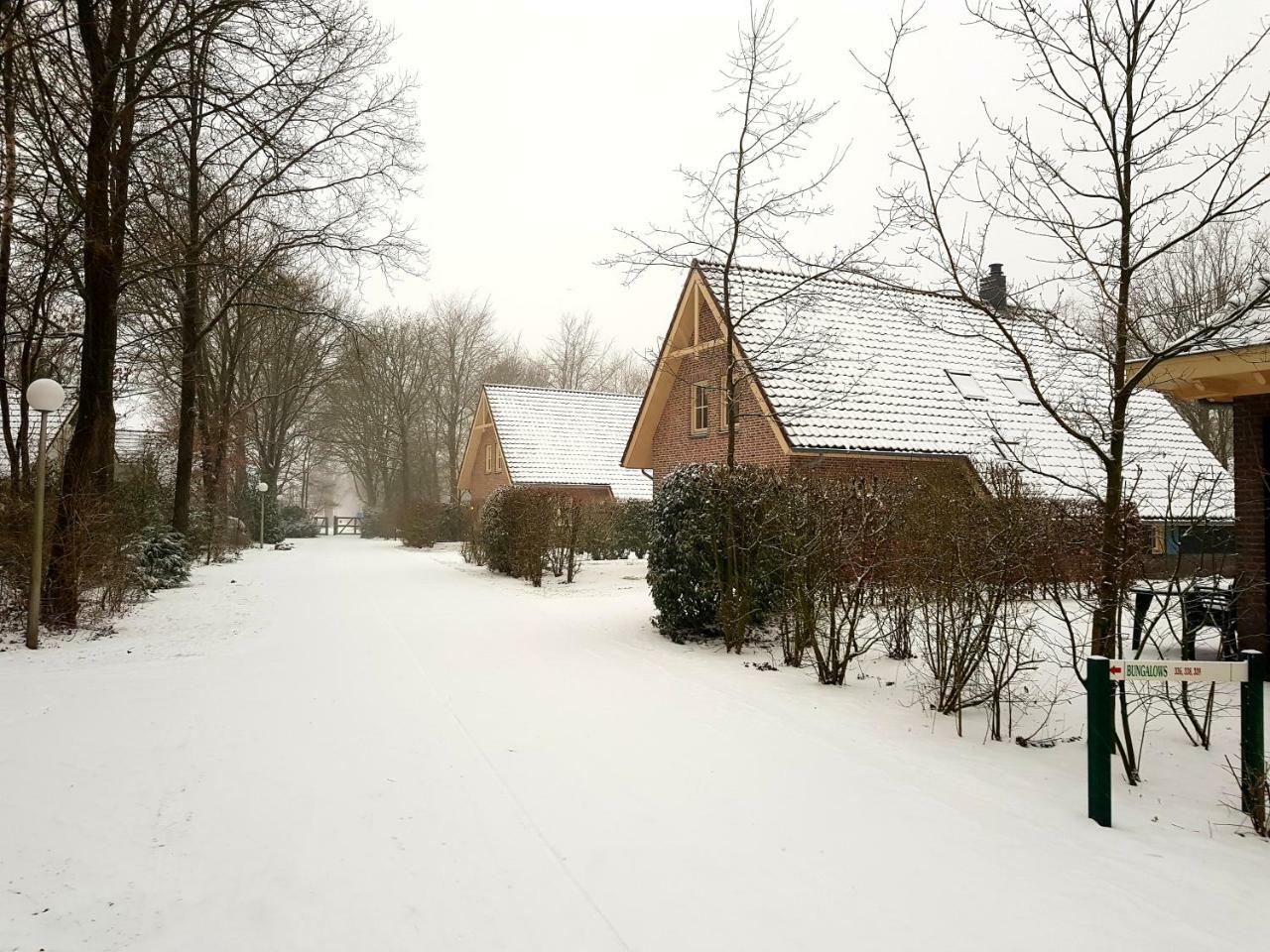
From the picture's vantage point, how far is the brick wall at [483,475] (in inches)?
1292

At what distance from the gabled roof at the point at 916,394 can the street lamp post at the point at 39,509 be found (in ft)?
33.2

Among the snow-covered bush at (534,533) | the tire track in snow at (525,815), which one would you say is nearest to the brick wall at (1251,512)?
the tire track in snow at (525,815)

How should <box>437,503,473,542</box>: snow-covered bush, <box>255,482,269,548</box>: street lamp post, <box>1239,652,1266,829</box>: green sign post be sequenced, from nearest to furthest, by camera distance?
<box>1239,652,1266,829</box>: green sign post
<box>255,482,269,548</box>: street lamp post
<box>437,503,473,542</box>: snow-covered bush

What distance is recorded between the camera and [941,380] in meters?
18.2

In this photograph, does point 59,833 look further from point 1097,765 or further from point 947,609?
point 947,609

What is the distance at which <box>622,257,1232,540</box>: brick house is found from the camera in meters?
15.6

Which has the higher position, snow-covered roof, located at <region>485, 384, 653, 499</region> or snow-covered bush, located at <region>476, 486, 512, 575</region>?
snow-covered roof, located at <region>485, 384, 653, 499</region>

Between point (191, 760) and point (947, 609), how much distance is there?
557 cm

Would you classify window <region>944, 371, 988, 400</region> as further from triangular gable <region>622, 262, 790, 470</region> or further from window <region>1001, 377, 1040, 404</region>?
triangular gable <region>622, 262, 790, 470</region>

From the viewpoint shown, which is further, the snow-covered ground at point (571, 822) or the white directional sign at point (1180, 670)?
the white directional sign at point (1180, 670)

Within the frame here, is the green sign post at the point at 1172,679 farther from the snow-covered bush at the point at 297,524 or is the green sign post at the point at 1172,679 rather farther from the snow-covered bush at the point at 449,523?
the snow-covered bush at the point at 297,524

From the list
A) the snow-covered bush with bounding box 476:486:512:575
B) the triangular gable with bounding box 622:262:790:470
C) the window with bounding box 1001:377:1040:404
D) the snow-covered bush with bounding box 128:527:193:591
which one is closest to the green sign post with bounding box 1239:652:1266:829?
the triangular gable with bounding box 622:262:790:470

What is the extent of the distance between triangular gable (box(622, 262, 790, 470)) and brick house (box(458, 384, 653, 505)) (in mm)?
6909

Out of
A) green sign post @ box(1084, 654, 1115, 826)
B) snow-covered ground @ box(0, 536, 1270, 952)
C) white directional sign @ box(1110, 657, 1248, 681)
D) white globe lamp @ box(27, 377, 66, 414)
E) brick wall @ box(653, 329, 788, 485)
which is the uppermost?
brick wall @ box(653, 329, 788, 485)
